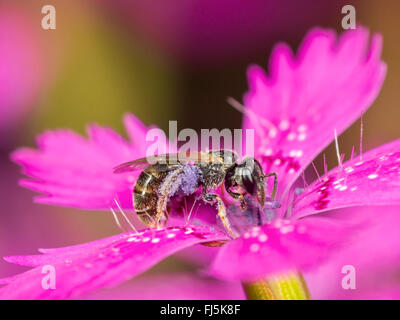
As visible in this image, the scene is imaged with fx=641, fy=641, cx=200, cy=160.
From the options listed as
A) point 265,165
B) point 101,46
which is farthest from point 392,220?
point 101,46

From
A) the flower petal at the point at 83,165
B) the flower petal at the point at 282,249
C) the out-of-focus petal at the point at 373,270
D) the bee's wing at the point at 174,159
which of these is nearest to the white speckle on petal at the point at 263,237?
the flower petal at the point at 282,249

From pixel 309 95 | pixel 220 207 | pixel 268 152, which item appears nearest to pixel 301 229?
pixel 220 207

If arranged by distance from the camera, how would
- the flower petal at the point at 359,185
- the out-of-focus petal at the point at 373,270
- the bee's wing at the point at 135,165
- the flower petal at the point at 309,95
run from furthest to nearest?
1. the out-of-focus petal at the point at 373,270
2. the flower petal at the point at 309,95
3. the bee's wing at the point at 135,165
4. the flower petal at the point at 359,185

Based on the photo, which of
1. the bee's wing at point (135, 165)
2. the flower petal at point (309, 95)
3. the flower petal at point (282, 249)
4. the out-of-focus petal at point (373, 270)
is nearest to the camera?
the flower petal at point (282, 249)

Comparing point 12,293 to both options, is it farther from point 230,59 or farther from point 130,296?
point 230,59

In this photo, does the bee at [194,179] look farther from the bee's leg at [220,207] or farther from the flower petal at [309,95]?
the flower petal at [309,95]

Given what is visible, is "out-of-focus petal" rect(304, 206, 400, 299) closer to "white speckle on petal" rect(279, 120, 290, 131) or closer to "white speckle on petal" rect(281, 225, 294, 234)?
"white speckle on petal" rect(279, 120, 290, 131)
